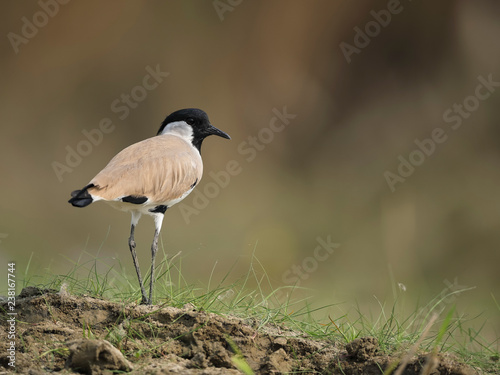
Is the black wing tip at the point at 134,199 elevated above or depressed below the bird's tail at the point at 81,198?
above

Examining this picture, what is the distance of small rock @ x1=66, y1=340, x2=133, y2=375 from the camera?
2539 mm

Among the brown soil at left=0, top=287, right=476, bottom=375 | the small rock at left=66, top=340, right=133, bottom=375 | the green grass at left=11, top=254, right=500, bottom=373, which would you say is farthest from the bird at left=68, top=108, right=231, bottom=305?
the small rock at left=66, top=340, right=133, bottom=375

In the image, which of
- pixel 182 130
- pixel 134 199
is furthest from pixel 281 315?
pixel 182 130

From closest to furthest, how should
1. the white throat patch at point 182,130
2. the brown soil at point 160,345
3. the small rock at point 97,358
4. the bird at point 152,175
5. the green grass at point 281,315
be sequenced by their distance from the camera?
the small rock at point 97,358
the brown soil at point 160,345
the green grass at point 281,315
the bird at point 152,175
the white throat patch at point 182,130

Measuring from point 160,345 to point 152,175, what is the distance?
124 centimetres

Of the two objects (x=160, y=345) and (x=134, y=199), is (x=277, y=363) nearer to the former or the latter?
(x=160, y=345)

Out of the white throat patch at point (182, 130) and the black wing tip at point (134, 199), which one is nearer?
the black wing tip at point (134, 199)

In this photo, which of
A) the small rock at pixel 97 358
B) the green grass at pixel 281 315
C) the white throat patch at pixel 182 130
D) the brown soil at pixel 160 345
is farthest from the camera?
the white throat patch at pixel 182 130

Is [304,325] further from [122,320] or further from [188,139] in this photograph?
[188,139]

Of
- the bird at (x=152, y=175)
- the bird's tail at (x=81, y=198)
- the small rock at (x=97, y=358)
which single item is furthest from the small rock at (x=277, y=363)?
the bird's tail at (x=81, y=198)

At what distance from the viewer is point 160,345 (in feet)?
9.39

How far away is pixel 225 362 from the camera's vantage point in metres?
2.78

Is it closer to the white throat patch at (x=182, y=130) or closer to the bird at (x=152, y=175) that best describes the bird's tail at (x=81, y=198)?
the bird at (x=152, y=175)

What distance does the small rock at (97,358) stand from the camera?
100.0 inches
